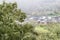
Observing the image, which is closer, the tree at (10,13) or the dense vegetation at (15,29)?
the dense vegetation at (15,29)

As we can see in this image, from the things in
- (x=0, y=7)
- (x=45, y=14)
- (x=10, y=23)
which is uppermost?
(x=0, y=7)

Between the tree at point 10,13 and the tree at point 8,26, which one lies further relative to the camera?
the tree at point 10,13

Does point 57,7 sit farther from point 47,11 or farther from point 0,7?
point 0,7

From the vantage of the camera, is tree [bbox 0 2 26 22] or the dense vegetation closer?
the dense vegetation

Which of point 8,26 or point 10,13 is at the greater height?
point 10,13

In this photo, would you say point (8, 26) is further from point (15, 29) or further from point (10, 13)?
point (10, 13)

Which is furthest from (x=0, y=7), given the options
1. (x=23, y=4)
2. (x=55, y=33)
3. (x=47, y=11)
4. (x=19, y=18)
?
(x=47, y=11)

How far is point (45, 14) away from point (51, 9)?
5.35 ft

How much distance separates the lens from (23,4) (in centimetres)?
1364

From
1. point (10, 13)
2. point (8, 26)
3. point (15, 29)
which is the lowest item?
point (15, 29)

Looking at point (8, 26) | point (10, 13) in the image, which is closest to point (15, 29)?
point (8, 26)

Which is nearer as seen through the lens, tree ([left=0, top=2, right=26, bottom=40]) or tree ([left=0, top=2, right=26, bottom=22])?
tree ([left=0, top=2, right=26, bottom=40])

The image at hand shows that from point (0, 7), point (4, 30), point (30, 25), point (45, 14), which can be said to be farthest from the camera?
point (45, 14)

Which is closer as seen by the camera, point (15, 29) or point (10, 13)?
point (15, 29)
